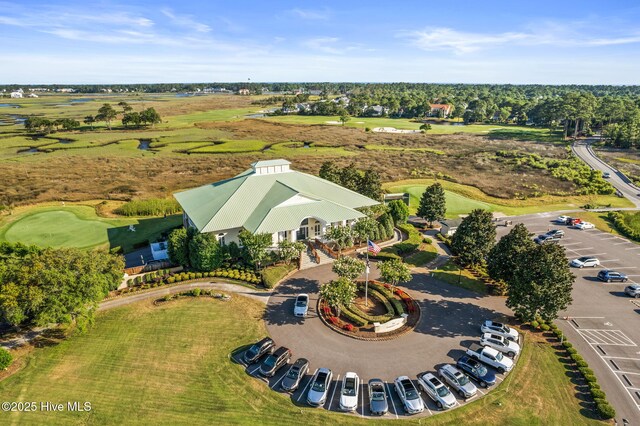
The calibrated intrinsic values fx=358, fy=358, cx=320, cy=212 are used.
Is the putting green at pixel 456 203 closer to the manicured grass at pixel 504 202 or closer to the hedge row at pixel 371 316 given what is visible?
the manicured grass at pixel 504 202

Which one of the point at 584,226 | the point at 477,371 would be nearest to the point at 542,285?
the point at 477,371

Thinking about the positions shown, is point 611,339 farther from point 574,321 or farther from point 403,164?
point 403,164

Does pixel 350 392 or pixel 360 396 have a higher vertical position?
pixel 350 392

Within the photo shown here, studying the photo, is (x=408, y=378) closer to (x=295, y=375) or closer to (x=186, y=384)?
(x=295, y=375)

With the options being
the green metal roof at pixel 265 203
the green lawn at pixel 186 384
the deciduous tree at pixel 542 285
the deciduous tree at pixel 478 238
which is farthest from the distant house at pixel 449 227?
the green lawn at pixel 186 384

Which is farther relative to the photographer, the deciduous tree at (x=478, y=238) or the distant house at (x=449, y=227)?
the distant house at (x=449, y=227)

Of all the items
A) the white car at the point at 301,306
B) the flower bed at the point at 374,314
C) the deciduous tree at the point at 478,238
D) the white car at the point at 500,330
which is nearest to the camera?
the white car at the point at 500,330

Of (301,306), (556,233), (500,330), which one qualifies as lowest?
(500,330)

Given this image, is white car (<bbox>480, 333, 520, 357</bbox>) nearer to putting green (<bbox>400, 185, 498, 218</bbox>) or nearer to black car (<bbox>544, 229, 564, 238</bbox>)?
black car (<bbox>544, 229, 564, 238</bbox>)
